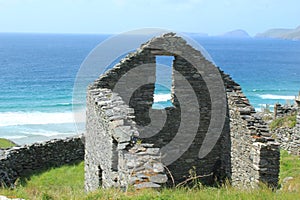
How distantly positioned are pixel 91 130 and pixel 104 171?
90.3 inches

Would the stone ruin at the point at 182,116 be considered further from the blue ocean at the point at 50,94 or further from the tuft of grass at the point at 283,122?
the blue ocean at the point at 50,94

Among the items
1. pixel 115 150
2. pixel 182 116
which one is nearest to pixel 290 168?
pixel 182 116

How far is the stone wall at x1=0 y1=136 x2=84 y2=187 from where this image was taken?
17.1m

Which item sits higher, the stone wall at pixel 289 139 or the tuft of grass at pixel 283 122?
the tuft of grass at pixel 283 122

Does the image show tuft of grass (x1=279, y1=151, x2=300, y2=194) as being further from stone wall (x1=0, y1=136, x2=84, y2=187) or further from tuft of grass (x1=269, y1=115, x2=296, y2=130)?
stone wall (x1=0, y1=136, x2=84, y2=187)

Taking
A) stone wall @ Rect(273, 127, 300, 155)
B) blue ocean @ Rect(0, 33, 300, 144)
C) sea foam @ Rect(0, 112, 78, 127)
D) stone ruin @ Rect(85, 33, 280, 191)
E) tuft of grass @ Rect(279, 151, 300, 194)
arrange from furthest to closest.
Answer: sea foam @ Rect(0, 112, 78, 127)
blue ocean @ Rect(0, 33, 300, 144)
stone wall @ Rect(273, 127, 300, 155)
tuft of grass @ Rect(279, 151, 300, 194)
stone ruin @ Rect(85, 33, 280, 191)

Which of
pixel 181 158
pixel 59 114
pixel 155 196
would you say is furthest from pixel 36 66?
pixel 155 196

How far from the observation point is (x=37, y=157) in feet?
61.0

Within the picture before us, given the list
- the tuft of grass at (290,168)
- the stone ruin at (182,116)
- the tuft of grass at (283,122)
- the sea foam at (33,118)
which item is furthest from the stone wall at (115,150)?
the sea foam at (33,118)

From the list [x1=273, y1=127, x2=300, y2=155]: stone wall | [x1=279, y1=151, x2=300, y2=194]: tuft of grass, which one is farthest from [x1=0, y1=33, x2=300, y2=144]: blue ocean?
[x1=279, y1=151, x2=300, y2=194]: tuft of grass

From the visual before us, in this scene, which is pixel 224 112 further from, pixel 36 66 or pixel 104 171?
pixel 36 66

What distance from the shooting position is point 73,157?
20.0 meters

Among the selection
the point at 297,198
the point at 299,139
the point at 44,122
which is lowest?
the point at 44,122

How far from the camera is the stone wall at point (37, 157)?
17141mm
